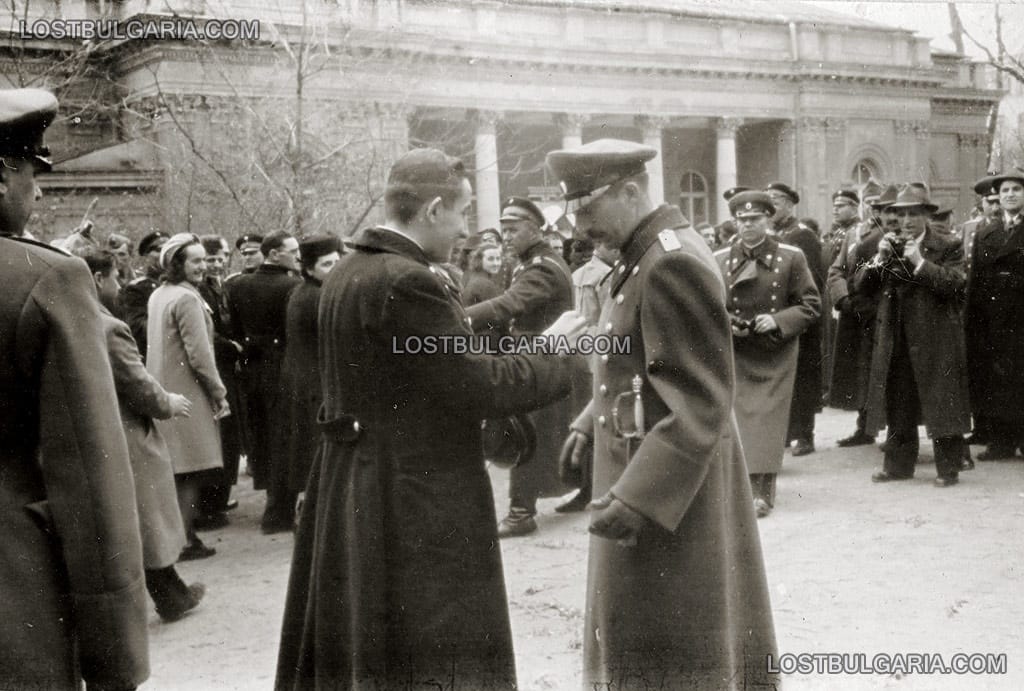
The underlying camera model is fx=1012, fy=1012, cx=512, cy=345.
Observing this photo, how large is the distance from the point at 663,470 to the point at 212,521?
5771 millimetres

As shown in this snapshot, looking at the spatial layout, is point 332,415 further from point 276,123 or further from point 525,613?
point 276,123

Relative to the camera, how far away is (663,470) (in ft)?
9.61

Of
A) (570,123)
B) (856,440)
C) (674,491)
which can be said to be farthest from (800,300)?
(570,123)

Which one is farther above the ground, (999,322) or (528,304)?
(528,304)

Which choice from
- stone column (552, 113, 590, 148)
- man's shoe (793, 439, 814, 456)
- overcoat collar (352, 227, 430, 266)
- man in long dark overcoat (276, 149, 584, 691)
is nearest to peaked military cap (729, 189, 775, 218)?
man's shoe (793, 439, 814, 456)

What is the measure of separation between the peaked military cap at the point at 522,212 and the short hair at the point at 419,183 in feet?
12.8

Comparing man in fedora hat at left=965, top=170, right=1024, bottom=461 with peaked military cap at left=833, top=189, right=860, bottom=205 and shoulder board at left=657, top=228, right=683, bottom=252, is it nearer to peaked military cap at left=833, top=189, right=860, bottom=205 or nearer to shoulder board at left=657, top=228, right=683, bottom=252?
peaked military cap at left=833, top=189, right=860, bottom=205

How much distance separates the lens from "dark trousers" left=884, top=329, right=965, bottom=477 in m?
7.66

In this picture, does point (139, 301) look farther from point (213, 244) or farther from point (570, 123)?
point (570, 123)

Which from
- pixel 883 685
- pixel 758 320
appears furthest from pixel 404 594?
pixel 758 320

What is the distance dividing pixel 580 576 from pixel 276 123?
32.9ft

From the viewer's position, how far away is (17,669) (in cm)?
219

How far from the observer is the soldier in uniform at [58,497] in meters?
2.19

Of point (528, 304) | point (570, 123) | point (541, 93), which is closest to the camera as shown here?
point (528, 304)
